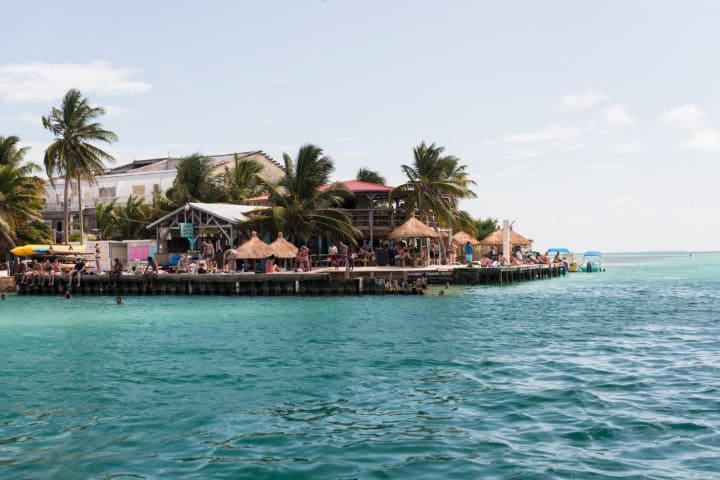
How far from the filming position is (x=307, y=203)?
40375mm

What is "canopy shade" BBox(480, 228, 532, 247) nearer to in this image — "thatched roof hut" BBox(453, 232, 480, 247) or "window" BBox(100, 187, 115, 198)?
"thatched roof hut" BBox(453, 232, 480, 247)

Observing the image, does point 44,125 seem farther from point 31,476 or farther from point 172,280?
point 31,476

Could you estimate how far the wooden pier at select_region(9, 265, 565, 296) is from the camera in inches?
1340

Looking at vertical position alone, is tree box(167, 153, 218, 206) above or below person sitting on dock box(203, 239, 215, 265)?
above

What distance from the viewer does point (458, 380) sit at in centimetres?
1307

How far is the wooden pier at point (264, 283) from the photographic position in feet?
112

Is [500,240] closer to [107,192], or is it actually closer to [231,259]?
[231,259]

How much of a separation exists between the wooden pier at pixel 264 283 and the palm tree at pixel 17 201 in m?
5.44

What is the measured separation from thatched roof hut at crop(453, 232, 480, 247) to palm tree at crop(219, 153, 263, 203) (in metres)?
16.3

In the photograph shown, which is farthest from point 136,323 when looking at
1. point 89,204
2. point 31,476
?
point 89,204

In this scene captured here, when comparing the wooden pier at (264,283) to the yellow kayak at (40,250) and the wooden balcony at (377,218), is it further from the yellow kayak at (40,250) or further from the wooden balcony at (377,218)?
the wooden balcony at (377,218)

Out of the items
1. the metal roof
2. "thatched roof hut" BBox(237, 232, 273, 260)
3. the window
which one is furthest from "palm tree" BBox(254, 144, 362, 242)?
the window

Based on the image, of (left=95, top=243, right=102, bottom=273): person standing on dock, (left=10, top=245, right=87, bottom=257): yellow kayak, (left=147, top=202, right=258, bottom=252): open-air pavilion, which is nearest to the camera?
(left=95, top=243, right=102, bottom=273): person standing on dock

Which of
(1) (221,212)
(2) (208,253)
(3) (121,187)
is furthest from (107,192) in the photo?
(2) (208,253)
